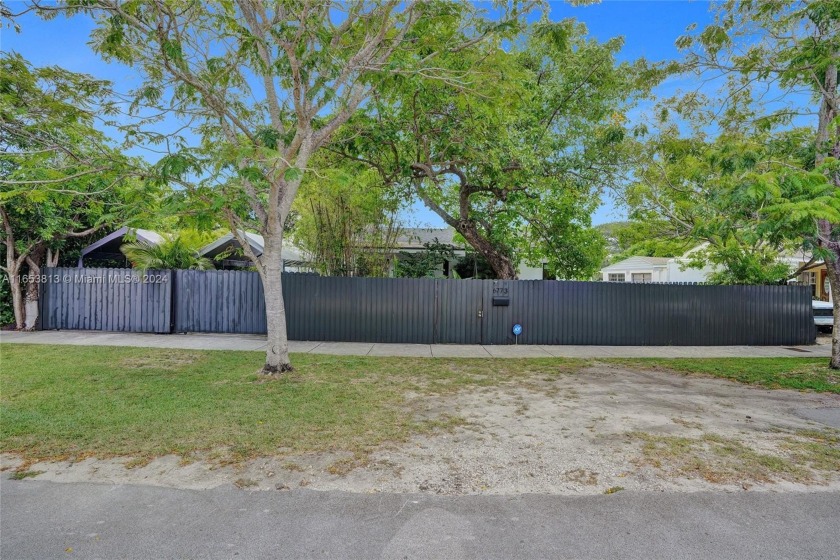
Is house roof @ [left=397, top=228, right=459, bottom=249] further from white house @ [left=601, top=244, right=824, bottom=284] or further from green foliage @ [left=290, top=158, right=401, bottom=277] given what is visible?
white house @ [left=601, top=244, right=824, bottom=284]

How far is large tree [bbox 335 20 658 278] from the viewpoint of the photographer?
29.0 feet

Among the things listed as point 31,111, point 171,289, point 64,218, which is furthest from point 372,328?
point 64,218

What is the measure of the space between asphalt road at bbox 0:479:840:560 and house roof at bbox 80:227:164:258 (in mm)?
9798

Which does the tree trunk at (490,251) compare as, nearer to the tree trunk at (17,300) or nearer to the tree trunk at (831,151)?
the tree trunk at (831,151)

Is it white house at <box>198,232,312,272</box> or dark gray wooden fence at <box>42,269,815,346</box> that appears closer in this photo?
dark gray wooden fence at <box>42,269,815,346</box>

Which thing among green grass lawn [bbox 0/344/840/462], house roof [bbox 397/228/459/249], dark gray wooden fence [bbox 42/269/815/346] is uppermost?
house roof [bbox 397/228/459/249]

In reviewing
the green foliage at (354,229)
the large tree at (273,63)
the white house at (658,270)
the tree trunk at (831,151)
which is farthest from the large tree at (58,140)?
the white house at (658,270)

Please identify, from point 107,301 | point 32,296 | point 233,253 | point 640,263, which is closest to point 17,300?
point 32,296

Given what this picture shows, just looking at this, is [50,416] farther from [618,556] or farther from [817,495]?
[817,495]

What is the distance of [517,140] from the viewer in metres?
10.8

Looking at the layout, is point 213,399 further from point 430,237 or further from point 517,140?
point 430,237

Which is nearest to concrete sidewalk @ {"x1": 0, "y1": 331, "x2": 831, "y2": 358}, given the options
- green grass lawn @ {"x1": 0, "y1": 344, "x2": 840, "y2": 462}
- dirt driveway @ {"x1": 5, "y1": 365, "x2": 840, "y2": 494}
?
green grass lawn @ {"x1": 0, "y1": 344, "x2": 840, "y2": 462}

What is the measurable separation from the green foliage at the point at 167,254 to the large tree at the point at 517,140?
206 inches

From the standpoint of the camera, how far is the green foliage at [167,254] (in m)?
11.6
